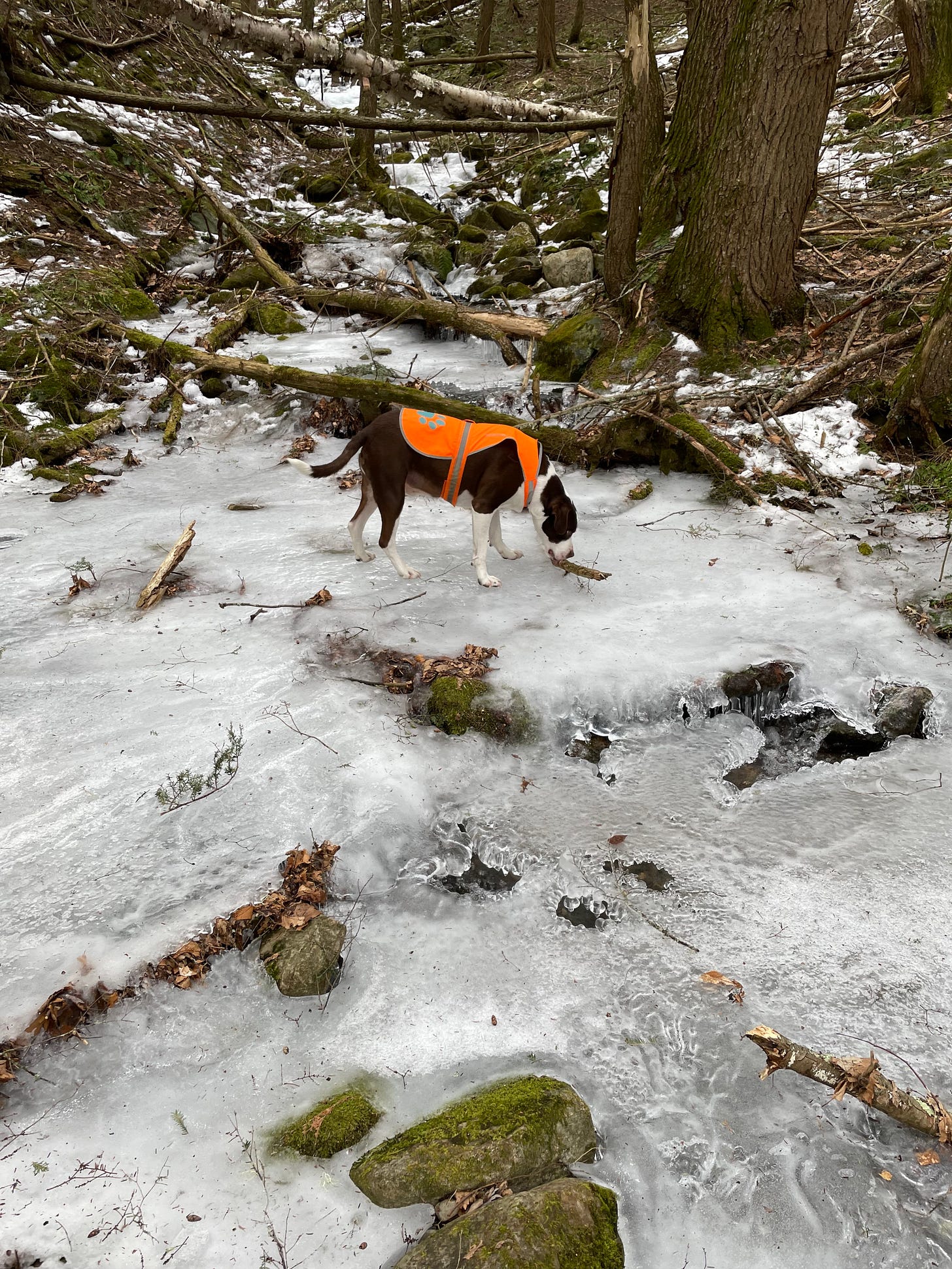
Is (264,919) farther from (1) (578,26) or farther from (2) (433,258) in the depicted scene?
(1) (578,26)

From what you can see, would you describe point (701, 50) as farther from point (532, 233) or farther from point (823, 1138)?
point (823, 1138)

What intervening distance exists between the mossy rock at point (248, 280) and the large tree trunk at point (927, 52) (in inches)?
377

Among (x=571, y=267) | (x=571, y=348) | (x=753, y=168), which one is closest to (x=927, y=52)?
(x=571, y=267)

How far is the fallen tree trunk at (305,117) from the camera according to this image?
8469mm

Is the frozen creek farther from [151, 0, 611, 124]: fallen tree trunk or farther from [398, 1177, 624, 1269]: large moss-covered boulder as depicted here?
[151, 0, 611, 124]: fallen tree trunk

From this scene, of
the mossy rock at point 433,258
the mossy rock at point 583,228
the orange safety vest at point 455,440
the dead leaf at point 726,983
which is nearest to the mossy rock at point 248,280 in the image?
the mossy rock at point 433,258

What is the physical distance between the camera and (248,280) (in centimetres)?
1136

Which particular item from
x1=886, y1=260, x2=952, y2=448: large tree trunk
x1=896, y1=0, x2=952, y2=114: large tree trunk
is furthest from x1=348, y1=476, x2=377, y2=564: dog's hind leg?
x1=896, y1=0, x2=952, y2=114: large tree trunk

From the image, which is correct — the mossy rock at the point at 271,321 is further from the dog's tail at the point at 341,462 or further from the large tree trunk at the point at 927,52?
the large tree trunk at the point at 927,52

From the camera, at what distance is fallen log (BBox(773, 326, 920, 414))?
649 cm

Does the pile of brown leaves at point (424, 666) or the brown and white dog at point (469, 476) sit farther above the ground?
the brown and white dog at point (469, 476)

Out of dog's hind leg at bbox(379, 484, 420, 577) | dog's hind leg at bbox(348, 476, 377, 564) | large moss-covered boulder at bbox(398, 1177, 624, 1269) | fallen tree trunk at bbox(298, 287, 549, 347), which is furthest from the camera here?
fallen tree trunk at bbox(298, 287, 549, 347)

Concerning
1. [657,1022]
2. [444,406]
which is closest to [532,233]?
[444,406]

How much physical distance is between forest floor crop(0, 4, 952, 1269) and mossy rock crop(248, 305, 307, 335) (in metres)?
2.67
